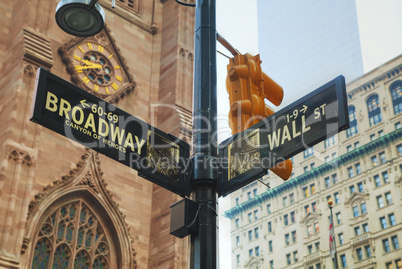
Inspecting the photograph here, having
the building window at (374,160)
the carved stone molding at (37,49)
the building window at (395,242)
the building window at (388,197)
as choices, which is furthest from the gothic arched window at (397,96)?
the carved stone molding at (37,49)

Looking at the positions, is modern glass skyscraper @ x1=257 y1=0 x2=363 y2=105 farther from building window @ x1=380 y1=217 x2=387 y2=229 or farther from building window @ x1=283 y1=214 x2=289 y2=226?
building window @ x1=380 y1=217 x2=387 y2=229

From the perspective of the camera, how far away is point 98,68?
1126 inches

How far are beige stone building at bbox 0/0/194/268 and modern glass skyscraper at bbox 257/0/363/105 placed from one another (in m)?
98.4

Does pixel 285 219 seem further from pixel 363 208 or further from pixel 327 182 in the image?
pixel 363 208

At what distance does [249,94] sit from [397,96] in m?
90.9

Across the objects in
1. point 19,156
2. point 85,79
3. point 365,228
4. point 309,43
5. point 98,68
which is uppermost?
point 309,43

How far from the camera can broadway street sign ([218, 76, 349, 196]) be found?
22.8 feet

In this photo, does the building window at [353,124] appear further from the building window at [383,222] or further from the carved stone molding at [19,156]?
the carved stone molding at [19,156]

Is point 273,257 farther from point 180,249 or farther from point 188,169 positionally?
point 188,169

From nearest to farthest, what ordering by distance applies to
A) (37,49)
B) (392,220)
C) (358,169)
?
1. (37,49)
2. (392,220)
3. (358,169)

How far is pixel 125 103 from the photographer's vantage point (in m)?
28.8

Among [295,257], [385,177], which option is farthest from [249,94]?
[295,257]

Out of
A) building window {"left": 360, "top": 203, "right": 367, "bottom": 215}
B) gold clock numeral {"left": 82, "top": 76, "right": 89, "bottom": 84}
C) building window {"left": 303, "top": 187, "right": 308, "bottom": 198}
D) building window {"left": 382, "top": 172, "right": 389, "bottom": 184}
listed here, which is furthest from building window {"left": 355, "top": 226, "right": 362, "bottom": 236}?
gold clock numeral {"left": 82, "top": 76, "right": 89, "bottom": 84}

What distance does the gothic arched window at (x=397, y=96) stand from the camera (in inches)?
3696
